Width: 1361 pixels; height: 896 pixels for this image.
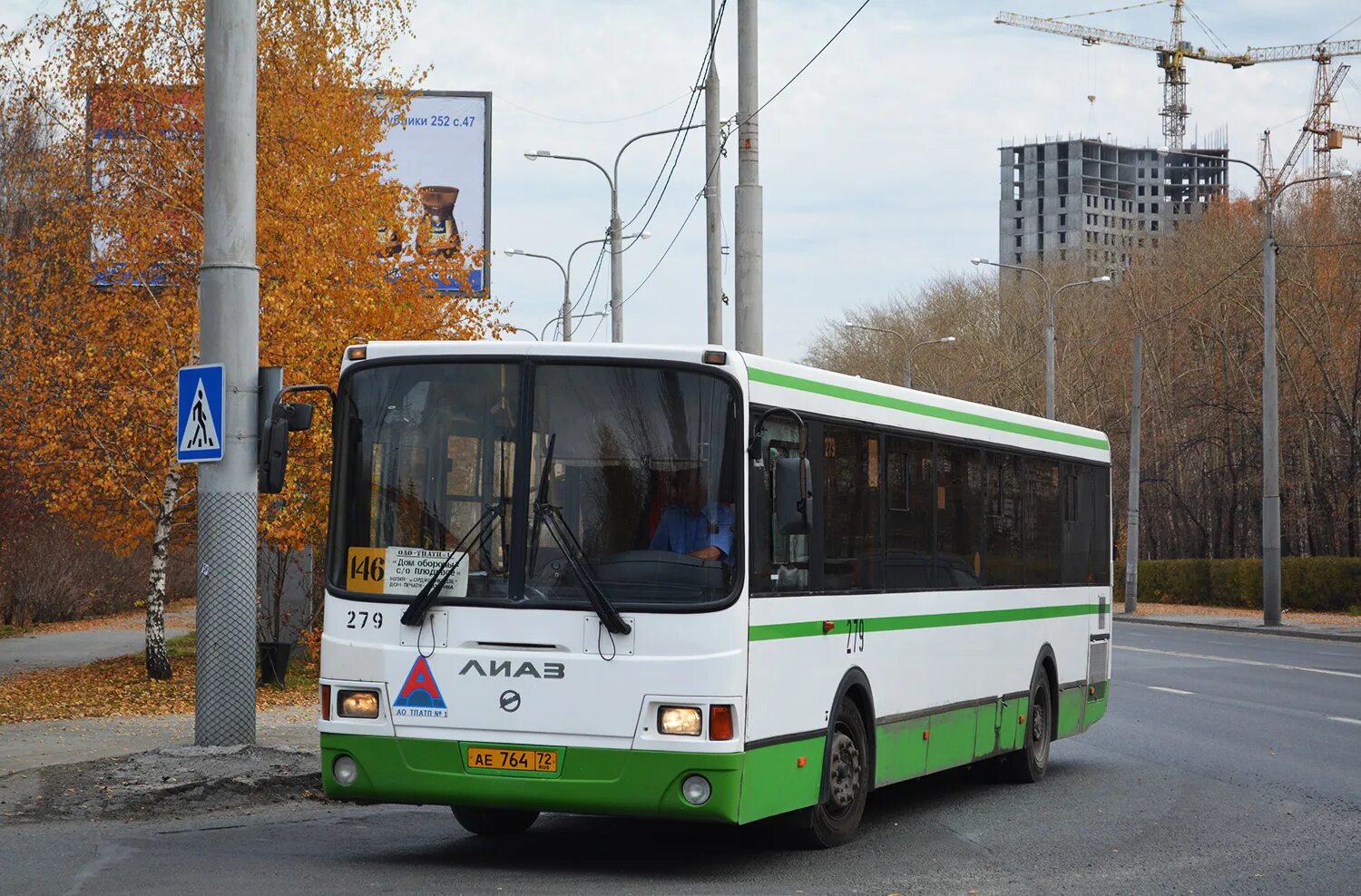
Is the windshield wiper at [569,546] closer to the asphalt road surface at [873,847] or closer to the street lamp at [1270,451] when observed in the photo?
the asphalt road surface at [873,847]

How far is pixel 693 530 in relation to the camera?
9.36 meters

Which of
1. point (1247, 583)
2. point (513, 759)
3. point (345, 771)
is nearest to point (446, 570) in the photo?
point (513, 759)

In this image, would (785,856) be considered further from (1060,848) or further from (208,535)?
(208,535)

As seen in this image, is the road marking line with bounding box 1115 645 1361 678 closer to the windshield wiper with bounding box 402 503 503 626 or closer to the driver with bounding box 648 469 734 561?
the driver with bounding box 648 469 734 561

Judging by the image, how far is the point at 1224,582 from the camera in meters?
53.1

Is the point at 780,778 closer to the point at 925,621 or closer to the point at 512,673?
the point at 512,673

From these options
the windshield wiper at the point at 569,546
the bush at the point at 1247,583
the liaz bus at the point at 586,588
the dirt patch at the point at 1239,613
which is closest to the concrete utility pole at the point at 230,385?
the liaz bus at the point at 586,588

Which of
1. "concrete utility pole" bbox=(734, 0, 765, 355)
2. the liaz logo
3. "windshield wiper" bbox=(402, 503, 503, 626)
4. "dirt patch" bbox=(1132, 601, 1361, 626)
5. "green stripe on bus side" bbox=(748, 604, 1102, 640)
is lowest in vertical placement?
"dirt patch" bbox=(1132, 601, 1361, 626)

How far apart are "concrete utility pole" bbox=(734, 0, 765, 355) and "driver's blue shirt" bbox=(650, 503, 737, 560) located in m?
9.95

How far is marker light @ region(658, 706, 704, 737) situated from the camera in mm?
9109

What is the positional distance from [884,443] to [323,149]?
14178 mm

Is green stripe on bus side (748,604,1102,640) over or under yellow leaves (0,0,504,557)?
under

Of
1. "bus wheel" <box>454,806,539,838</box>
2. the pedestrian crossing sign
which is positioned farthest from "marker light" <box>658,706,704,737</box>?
the pedestrian crossing sign

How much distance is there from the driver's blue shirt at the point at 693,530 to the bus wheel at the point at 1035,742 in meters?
5.83
